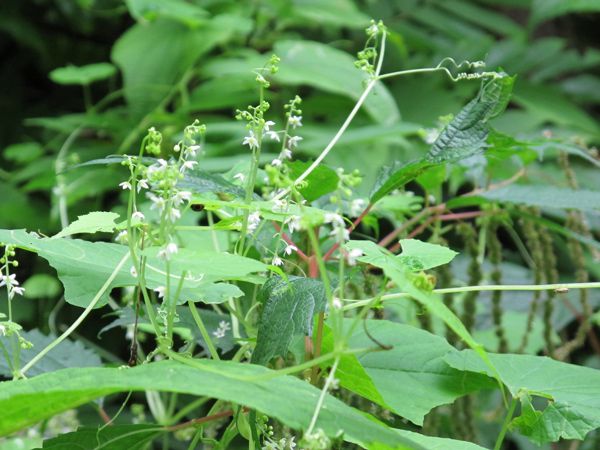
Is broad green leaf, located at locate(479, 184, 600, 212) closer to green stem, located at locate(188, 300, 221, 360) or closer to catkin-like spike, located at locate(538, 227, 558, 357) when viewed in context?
catkin-like spike, located at locate(538, 227, 558, 357)

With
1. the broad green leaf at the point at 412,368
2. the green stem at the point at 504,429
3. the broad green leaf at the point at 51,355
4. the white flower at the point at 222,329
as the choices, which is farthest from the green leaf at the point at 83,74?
the green stem at the point at 504,429

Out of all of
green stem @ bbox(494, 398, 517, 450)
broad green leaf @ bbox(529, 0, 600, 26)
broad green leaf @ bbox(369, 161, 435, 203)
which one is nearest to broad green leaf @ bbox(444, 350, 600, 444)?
green stem @ bbox(494, 398, 517, 450)

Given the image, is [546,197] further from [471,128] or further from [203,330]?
[203,330]

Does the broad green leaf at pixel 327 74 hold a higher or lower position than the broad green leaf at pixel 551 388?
lower

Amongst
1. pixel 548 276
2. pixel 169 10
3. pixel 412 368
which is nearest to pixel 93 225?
pixel 412 368

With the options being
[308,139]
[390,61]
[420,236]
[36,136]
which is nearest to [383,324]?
[420,236]

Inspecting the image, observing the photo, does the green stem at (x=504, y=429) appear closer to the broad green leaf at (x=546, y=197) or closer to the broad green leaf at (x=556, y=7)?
the broad green leaf at (x=546, y=197)
